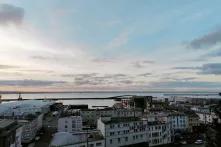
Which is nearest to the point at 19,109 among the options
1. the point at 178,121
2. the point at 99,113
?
the point at 99,113

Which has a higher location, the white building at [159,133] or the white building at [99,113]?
the white building at [99,113]

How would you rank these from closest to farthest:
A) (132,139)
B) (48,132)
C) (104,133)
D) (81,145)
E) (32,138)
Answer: (81,145), (104,133), (132,139), (32,138), (48,132)

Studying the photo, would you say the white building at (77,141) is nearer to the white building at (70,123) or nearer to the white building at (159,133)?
the white building at (159,133)

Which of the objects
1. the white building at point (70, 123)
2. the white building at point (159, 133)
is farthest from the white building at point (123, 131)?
the white building at point (70, 123)

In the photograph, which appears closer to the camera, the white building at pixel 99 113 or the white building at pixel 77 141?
the white building at pixel 77 141

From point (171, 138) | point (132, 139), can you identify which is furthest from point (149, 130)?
point (171, 138)

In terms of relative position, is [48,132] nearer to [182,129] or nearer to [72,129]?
[72,129]

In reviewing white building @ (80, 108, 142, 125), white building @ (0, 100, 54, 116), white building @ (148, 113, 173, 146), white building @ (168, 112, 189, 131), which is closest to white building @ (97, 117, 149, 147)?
white building @ (148, 113, 173, 146)
